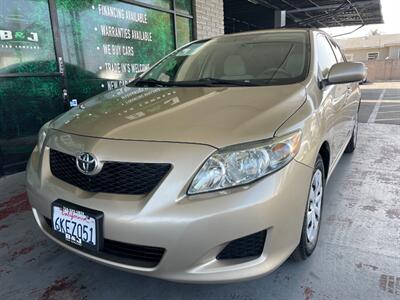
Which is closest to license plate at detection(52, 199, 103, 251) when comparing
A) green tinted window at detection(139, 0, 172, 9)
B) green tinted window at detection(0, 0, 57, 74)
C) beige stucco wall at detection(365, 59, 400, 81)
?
green tinted window at detection(0, 0, 57, 74)

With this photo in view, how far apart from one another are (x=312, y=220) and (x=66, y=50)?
374 cm

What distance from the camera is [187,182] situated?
4.79 ft

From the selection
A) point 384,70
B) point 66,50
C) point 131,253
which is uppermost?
point 66,50

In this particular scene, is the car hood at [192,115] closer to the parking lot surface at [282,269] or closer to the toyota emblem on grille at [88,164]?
the toyota emblem on grille at [88,164]

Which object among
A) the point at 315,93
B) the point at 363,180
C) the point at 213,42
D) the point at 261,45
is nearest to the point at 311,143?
the point at 315,93

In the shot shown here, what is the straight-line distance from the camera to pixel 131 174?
1548 mm

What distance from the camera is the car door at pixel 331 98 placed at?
233 centimetres

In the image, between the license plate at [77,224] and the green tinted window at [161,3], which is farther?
the green tinted window at [161,3]

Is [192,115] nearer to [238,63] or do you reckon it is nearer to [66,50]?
[238,63]

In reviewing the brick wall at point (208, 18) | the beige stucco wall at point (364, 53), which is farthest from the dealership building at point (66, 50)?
the beige stucco wall at point (364, 53)

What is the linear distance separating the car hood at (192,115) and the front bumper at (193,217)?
0.31 feet

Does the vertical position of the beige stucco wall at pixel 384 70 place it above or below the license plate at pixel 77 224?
below

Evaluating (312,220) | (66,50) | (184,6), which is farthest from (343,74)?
(184,6)

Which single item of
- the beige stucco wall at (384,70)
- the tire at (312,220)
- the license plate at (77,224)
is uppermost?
the license plate at (77,224)
